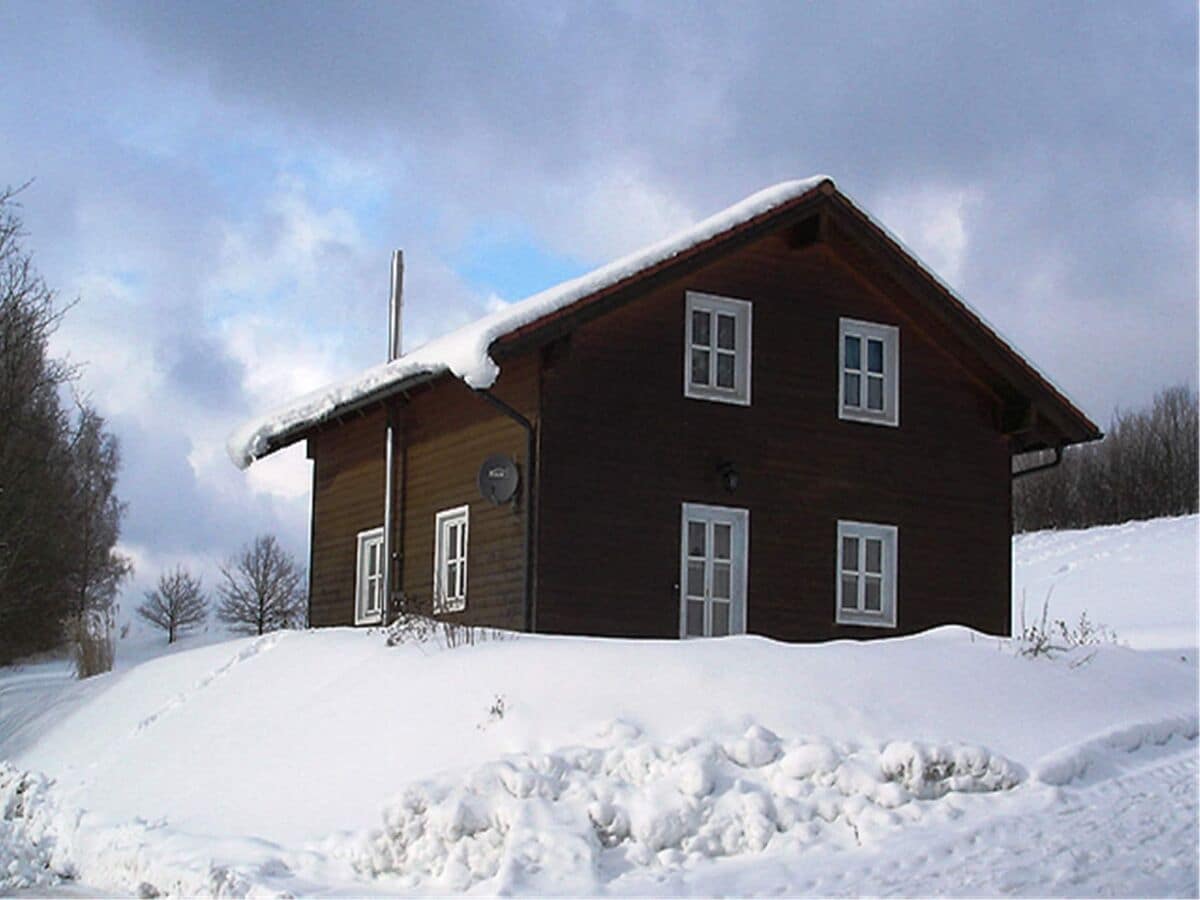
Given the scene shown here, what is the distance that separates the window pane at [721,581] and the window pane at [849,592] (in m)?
1.65

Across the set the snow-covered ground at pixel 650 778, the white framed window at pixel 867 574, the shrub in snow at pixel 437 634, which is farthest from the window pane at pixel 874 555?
the shrub in snow at pixel 437 634

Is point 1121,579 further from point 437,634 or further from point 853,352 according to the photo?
point 437,634

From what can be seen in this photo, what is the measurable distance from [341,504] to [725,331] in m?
6.16

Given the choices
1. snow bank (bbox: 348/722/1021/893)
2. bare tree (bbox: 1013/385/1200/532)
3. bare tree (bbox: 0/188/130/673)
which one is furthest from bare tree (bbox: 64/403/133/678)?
bare tree (bbox: 1013/385/1200/532)

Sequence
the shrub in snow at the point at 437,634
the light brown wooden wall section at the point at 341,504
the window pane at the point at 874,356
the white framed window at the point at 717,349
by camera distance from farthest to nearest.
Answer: the light brown wooden wall section at the point at 341,504
the window pane at the point at 874,356
the white framed window at the point at 717,349
the shrub in snow at the point at 437,634

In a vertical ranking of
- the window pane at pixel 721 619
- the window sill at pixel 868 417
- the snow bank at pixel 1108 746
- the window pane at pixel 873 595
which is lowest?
the snow bank at pixel 1108 746

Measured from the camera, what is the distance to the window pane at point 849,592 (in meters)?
19.2

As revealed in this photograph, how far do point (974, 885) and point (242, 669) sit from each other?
30.1 feet

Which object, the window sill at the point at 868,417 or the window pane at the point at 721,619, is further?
the window sill at the point at 868,417

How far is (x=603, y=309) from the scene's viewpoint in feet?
56.5

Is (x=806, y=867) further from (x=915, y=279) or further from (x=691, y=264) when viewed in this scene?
(x=915, y=279)

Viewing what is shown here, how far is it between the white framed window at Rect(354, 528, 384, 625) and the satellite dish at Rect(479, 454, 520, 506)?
3452 millimetres

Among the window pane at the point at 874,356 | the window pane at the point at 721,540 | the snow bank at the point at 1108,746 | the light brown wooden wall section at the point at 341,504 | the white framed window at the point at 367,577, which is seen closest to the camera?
the snow bank at the point at 1108,746

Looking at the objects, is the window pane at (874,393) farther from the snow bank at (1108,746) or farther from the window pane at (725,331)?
the snow bank at (1108,746)
